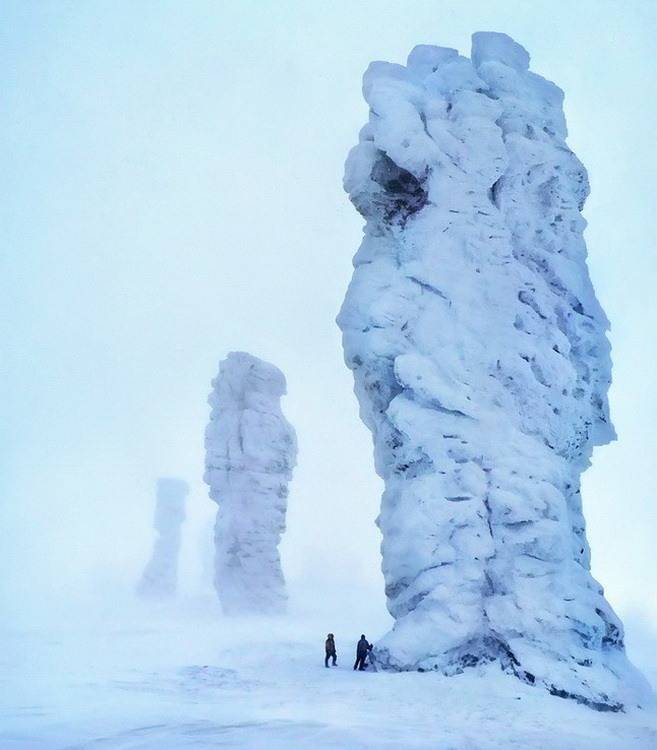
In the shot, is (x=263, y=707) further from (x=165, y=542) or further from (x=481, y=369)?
(x=165, y=542)

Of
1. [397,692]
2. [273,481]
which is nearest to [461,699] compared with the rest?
[397,692]

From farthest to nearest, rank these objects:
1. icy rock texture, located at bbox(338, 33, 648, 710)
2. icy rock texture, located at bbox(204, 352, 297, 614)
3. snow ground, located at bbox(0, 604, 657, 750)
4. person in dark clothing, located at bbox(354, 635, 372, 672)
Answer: icy rock texture, located at bbox(204, 352, 297, 614)
person in dark clothing, located at bbox(354, 635, 372, 672)
icy rock texture, located at bbox(338, 33, 648, 710)
snow ground, located at bbox(0, 604, 657, 750)

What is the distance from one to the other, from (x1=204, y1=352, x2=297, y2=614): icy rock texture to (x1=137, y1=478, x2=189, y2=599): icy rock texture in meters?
11.4

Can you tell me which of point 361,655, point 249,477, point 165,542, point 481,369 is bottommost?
point 361,655

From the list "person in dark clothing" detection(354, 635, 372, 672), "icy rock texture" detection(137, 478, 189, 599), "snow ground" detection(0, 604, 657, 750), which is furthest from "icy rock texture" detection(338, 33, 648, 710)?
"icy rock texture" detection(137, 478, 189, 599)

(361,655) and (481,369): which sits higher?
(481,369)

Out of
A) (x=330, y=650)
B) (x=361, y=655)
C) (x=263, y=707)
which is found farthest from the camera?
(x=330, y=650)

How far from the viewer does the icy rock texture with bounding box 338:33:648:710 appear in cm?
1034

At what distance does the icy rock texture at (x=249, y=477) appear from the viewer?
73.3ft

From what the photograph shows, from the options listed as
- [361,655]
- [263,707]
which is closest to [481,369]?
[361,655]

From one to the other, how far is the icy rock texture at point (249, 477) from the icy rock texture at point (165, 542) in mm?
11430

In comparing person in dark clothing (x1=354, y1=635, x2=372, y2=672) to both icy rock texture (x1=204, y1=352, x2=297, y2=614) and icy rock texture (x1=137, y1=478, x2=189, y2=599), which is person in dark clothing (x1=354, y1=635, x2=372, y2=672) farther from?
icy rock texture (x1=137, y1=478, x2=189, y2=599)

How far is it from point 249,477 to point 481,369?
43.5 feet

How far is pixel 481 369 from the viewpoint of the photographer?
12023 millimetres
